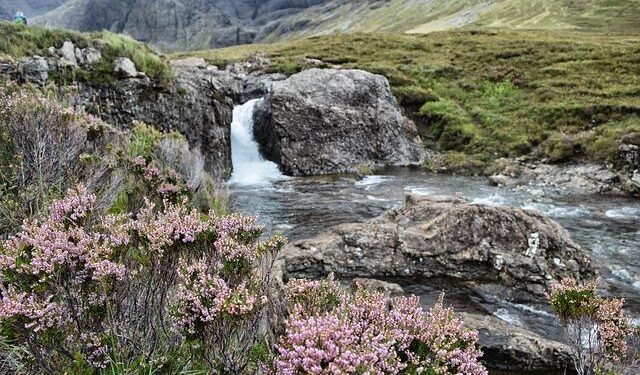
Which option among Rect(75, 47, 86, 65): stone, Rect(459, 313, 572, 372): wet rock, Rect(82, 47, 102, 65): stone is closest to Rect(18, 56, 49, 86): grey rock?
Rect(75, 47, 86, 65): stone

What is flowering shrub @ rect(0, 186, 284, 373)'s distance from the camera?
3.40 metres

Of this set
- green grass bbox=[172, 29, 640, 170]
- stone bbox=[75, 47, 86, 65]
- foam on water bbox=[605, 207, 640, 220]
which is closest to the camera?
stone bbox=[75, 47, 86, 65]

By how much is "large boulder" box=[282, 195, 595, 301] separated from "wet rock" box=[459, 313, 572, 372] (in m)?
2.86

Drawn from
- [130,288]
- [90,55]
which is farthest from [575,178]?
[130,288]

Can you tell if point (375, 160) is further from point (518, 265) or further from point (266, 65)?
point (266, 65)

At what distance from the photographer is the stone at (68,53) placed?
59.6 ft

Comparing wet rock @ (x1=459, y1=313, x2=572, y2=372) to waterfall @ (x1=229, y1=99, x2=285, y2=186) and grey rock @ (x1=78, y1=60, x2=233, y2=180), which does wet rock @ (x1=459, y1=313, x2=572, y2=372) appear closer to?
grey rock @ (x1=78, y1=60, x2=233, y2=180)

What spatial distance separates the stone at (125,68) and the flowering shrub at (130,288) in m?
17.2

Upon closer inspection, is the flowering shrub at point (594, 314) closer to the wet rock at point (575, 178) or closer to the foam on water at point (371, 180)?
the foam on water at point (371, 180)

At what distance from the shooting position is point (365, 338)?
3.12 metres

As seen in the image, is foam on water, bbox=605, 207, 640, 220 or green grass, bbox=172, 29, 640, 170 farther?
green grass, bbox=172, 29, 640, 170

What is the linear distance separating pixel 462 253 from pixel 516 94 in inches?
1239

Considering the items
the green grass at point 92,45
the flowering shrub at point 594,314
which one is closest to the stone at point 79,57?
the green grass at point 92,45

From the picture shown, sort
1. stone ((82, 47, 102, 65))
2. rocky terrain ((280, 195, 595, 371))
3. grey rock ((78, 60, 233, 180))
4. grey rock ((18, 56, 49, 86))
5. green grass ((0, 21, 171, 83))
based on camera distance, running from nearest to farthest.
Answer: rocky terrain ((280, 195, 595, 371)), grey rock ((18, 56, 49, 86)), green grass ((0, 21, 171, 83)), stone ((82, 47, 102, 65)), grey rock ((78, 60, 233, 180))
